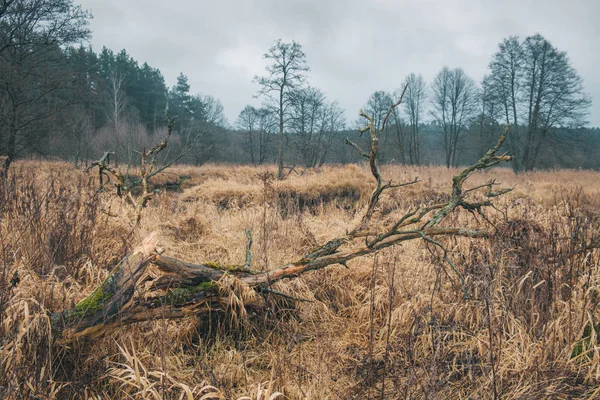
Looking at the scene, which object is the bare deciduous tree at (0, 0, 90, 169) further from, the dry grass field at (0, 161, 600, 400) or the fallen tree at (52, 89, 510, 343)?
the fallen tree at (52, 89, 510, 343)

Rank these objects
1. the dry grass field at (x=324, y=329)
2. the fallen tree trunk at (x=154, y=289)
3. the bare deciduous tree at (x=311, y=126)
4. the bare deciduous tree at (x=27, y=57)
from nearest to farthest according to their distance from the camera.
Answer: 1. the dry grass field at (x=324, y=329)
2. the fallen tree trunk at (x=154, y=289)
3. the bare deciduous tree at (x=27, y=57)
4. the bare deciduous tree at (x=311, y=126)

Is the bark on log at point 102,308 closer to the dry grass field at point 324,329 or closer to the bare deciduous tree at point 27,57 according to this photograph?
the dry grass field at point 324,329

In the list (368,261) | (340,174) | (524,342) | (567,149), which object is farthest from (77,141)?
(567,149)

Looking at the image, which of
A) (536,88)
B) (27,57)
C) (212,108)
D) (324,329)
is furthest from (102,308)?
(212,108)

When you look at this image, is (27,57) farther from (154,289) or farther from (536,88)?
(536,88)

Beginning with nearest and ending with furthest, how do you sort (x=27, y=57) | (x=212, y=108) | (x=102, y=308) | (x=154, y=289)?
(x=102, y=308)
(x=154, y=289)
(x=27, y=57)
(x=212, y=108)

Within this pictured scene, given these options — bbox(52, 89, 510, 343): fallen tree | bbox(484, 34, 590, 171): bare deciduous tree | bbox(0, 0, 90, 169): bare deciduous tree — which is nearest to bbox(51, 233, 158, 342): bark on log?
bbox(52, 89, 510, 343): fallen tree

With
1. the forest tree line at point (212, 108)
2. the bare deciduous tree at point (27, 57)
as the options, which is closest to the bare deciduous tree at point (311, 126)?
the forest tree line at point (212, 108)

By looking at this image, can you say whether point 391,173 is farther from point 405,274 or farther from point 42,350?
point 42,350

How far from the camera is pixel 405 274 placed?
133 inches

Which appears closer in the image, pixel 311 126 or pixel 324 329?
pixel 324 329

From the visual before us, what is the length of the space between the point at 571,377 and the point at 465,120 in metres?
31.9

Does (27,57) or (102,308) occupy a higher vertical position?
(27,57)

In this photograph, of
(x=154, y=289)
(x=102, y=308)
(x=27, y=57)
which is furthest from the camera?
(x=27, y=57)
